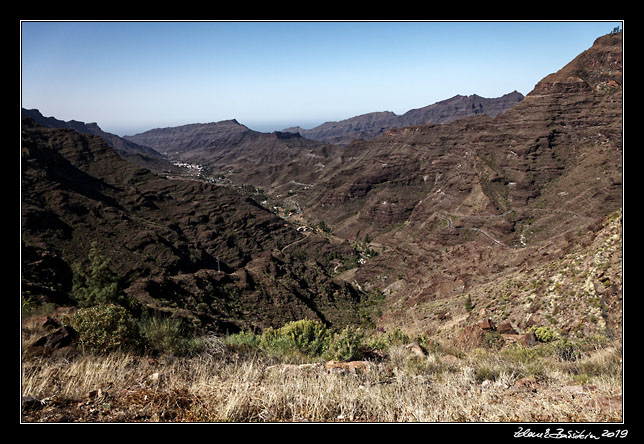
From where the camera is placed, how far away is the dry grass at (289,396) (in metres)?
3.03

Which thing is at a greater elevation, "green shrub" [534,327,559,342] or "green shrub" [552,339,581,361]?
"green shrub" [552,339,581,361]

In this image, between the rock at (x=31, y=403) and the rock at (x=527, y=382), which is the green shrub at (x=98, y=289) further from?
the rock at (x=527, y=382)

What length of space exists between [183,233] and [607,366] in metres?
62.5

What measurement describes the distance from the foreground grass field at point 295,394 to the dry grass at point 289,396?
11 millimetres

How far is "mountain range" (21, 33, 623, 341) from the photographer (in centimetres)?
1967

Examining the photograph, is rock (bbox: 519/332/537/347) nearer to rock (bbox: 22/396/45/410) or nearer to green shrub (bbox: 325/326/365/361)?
green shrub (bbox: 325/326/365/361)

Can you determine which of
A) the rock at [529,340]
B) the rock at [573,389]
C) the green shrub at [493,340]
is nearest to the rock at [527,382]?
the rock at [573,389]

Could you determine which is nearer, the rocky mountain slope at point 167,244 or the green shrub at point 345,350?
the green shrub at point 345,350

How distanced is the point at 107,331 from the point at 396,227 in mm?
91628

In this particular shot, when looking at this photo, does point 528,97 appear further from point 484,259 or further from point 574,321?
point 574,321

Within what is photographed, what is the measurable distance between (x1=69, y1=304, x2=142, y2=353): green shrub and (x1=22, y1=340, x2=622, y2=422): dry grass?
2.58 ft

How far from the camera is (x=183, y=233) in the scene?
59656 mm

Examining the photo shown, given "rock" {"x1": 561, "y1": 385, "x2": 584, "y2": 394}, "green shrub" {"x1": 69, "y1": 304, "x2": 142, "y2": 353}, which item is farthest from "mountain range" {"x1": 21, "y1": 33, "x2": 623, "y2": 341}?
"green shrub" {"x1": 69, "y1": 304, "x2": 142, "y2": 353}

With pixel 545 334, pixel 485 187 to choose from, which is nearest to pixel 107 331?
pixel 545 334
